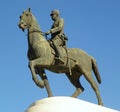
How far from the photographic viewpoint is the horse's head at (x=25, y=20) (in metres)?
16.5

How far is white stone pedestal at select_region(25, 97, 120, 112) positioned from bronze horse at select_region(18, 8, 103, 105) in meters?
0.99

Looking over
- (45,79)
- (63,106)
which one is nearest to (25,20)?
(45,79)

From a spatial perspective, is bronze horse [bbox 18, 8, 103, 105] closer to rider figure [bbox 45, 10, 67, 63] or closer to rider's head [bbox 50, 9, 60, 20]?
rider figure [bbox 45, 10, 67, 63]

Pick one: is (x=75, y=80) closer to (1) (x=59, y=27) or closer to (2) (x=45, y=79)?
(2) (x=45, y=79)

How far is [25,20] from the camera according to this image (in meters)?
16.6

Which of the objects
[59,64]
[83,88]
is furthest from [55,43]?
[83,88]

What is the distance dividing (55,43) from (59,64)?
29.5 inches

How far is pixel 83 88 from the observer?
690 inches

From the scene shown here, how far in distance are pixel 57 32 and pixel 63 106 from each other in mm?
3368

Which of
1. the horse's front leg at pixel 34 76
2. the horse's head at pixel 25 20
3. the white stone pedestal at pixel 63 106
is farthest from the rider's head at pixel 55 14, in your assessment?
the white stone pedestal at pixel 63 106

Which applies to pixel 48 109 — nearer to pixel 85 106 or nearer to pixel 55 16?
pixel 85 106

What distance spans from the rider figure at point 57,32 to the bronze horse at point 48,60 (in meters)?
0.19

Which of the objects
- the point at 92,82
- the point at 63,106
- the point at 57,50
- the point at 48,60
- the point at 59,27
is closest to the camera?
the point at 63,106

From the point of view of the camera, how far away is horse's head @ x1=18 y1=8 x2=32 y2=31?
16.5 meters
